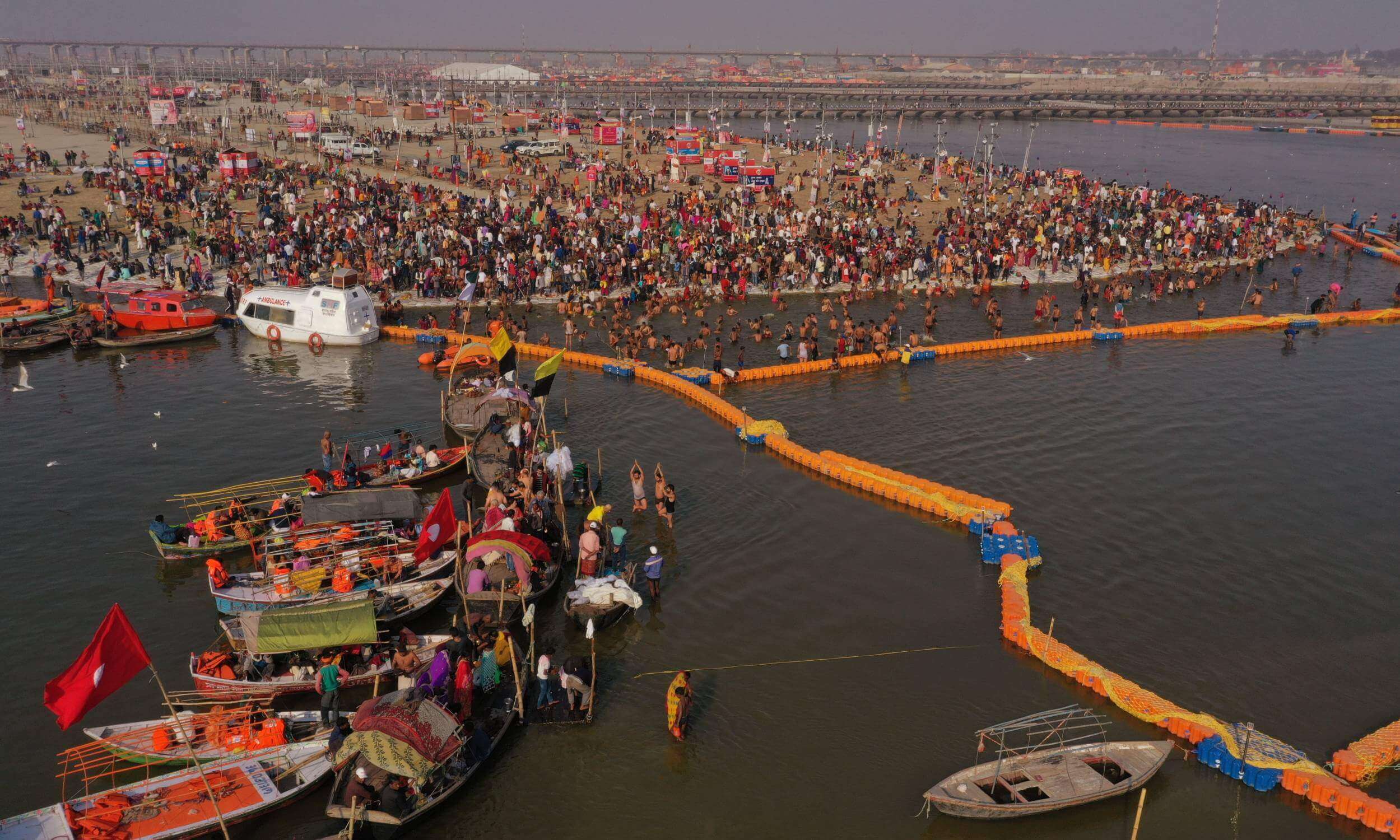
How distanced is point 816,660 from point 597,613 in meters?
4.70

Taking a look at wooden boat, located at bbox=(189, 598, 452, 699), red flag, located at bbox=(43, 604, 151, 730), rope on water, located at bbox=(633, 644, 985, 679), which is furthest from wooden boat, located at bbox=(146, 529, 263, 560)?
rope on water, located at bbox=(633, 644, 985, 679)

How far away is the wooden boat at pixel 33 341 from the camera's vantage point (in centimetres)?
3794

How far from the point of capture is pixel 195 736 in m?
17.2

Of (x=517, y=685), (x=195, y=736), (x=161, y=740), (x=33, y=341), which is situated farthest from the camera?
(x=33, y=341)

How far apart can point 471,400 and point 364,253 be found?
22.3 meters

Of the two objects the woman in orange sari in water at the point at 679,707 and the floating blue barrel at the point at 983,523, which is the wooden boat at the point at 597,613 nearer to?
the woman in orange sari in water at the point at 679,707

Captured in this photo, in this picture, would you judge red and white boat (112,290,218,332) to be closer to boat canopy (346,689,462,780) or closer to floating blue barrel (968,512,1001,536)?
boat canopy (346,689,462,780)

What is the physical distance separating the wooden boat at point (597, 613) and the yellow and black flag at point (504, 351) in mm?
11827

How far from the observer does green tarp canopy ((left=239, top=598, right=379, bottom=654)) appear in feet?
60.7

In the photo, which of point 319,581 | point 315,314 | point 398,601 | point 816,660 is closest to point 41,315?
point 315,314

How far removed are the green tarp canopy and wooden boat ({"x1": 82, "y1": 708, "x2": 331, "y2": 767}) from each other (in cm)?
131

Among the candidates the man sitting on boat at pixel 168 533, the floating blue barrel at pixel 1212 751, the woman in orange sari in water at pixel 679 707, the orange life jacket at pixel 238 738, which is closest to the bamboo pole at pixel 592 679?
the woman in orange sari in water at pixel 679 707

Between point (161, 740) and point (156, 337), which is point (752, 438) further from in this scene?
point (156, 337)

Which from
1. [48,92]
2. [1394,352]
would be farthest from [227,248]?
[48,92]
